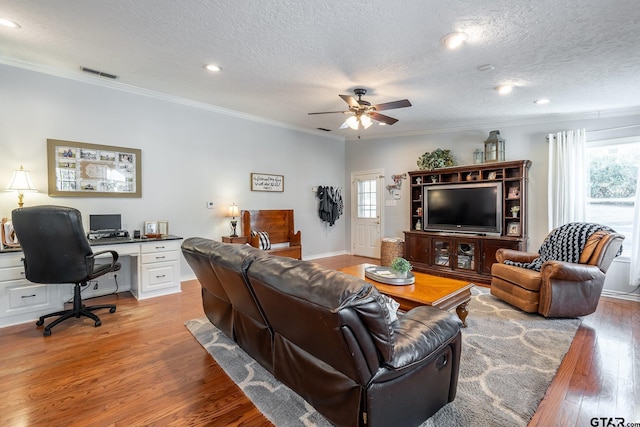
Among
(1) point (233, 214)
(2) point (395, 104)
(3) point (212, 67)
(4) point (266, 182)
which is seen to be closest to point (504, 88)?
(2) point (395, 104)

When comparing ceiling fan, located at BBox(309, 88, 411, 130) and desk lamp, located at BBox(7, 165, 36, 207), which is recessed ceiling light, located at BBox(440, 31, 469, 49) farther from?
desk lamp, located at BBox(7, 165, 36, 207)

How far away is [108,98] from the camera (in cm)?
398

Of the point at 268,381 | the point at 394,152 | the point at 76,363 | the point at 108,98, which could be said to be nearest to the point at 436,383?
the point at 268,381

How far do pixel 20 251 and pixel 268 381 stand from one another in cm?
300

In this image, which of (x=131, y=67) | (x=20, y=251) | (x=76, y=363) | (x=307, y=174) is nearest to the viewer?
(x=76, y=363)

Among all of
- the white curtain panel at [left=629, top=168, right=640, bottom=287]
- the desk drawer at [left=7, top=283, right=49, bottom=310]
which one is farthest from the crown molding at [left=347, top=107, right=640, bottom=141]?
the desk drawer at [left=7, top=283, right=49, bottom=310]

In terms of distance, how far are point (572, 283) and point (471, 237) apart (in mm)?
1869

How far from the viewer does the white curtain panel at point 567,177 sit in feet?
14.4

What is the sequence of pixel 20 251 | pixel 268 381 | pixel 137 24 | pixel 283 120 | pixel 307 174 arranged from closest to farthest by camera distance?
pixel 268 381 → pixel 137 24 → pixel 20 251 → pixel 283 120 → pixel 307 174

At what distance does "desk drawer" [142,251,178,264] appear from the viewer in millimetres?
3864

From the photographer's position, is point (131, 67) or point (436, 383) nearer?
point (436, 383)

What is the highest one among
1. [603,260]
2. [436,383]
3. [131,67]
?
[131,67]

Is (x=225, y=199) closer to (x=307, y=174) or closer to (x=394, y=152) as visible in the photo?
(x=307, y=174)

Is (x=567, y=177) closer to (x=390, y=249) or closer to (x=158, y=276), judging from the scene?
(x=390, y=249)
